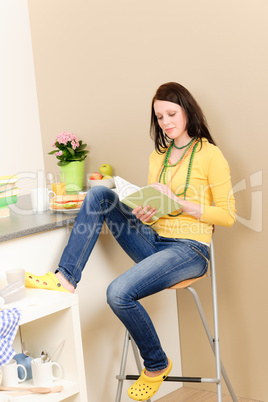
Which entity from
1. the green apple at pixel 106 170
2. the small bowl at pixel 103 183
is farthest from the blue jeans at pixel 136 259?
the green apple at pixel 106 170

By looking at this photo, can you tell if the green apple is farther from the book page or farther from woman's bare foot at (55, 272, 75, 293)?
woman's bare foot at (55, 272, 75, 293)

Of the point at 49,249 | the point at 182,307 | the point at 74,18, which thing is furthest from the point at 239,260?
the point at 74,18

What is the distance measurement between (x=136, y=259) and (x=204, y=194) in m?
0.39

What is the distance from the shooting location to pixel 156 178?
2.42m

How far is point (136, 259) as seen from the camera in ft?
7.66

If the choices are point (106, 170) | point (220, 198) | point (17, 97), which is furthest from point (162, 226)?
point (17, 97)

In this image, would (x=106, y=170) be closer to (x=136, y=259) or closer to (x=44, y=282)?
(x=136, y=259)

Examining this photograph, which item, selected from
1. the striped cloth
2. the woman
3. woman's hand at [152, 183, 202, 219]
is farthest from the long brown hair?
the striped cloth

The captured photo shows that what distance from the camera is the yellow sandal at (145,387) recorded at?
2.02m

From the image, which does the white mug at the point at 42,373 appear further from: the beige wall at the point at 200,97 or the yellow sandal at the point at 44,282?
the beige wall at the point at 200,97

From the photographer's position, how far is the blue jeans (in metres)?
2.02

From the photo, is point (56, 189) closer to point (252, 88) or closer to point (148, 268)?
point (148, 268)

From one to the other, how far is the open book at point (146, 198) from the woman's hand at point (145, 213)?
15mm

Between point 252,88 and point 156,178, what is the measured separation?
0.56 m
